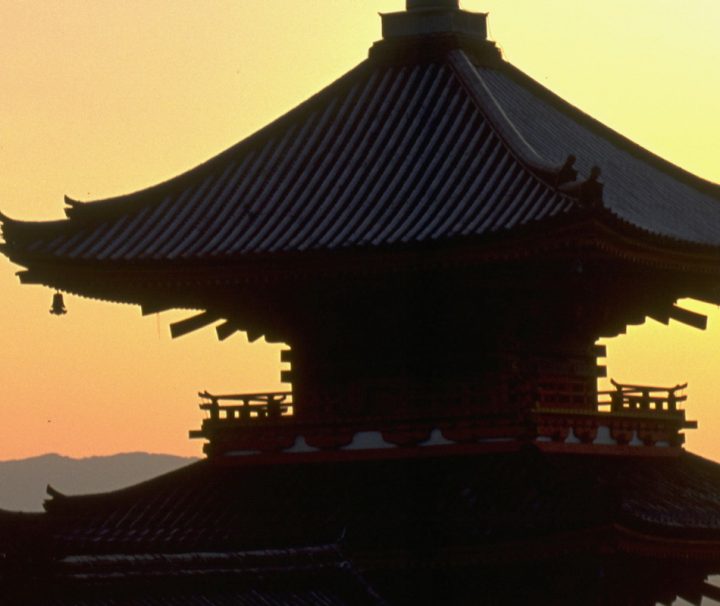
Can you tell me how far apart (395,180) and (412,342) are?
2.15m

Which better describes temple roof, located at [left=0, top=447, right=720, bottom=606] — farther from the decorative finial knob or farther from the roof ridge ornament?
the decorative finial knob

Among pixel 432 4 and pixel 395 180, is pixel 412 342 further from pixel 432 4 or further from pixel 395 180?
pixel 432 4

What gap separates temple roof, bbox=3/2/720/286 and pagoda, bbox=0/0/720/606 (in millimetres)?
42

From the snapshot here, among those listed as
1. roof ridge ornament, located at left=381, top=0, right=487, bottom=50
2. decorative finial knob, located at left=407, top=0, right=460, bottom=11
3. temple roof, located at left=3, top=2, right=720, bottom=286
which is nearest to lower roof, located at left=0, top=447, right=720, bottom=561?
temple roof, located at left=3, top=2, right=720, bottom=286

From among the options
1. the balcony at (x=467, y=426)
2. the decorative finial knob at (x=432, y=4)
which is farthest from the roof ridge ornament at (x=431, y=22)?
the balcony at (x=467, y=426)

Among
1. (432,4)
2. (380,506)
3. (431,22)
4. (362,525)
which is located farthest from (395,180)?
(362,525)

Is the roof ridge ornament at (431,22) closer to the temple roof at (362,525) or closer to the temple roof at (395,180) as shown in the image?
the temple roof at (395,180)

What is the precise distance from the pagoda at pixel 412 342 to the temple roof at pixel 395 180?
0.04 meters

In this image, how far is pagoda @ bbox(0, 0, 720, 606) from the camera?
105ft

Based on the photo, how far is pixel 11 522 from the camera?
29.5 meters

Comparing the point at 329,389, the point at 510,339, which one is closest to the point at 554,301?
the point at 510,339

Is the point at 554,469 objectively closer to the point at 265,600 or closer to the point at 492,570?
the point at 492,570

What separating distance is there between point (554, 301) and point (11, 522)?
819cm

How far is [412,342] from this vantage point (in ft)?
112
